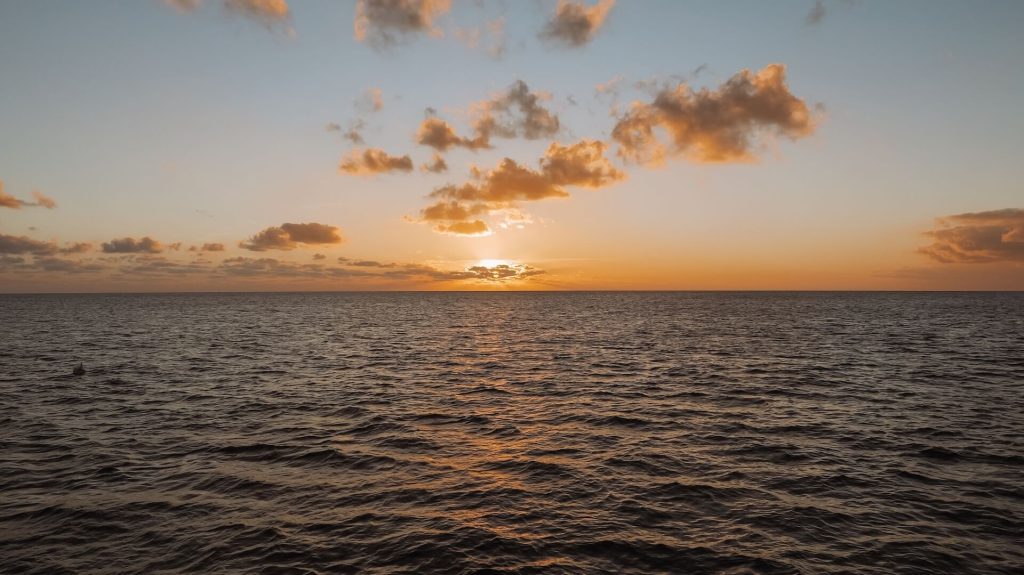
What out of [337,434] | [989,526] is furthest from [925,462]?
[337,434]

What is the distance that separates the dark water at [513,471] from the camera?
13.9 metres

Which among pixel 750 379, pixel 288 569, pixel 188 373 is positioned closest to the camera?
pixel 288 569

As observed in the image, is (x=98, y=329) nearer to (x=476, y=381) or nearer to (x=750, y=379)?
(x=476, y=381)

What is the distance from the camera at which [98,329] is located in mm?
88312

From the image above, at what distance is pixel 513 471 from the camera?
2012cm

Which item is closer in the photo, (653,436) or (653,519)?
(653,519)

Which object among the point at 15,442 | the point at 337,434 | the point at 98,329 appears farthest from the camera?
the point at 98,329

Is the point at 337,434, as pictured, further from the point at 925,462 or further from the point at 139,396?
the point at 925,462

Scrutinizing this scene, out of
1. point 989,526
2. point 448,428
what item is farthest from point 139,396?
point 989,526

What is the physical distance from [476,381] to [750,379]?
20240mm

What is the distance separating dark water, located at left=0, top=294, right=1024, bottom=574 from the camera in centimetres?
1395

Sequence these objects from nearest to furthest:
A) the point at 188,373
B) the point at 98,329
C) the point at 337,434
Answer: the point at 337,434 < the point at 188,373 < the point at 98,329

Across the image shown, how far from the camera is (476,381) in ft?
131

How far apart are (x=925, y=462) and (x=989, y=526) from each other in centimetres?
594
